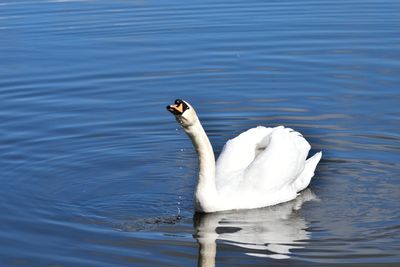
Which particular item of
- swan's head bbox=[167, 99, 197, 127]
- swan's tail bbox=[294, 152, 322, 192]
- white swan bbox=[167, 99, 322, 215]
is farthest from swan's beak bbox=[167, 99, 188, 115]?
swan's tail bbox=[294, 152, 322, 192]

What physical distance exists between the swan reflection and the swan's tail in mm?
233

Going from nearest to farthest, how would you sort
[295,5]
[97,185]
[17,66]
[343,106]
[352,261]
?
[352,261] < [97,185] < [343,106] < [17,66] < [295,5]

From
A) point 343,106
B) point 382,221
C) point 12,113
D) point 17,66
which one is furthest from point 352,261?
point 17,66

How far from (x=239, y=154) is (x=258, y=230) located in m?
1.74

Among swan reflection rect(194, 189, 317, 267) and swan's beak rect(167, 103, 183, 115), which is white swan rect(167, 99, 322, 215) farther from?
swan's beak rect(167, 103, 183, 115)

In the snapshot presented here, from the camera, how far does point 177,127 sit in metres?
16.5

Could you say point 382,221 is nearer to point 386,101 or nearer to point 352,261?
point 352,261

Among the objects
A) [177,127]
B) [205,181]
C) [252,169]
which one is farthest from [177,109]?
[177,127]

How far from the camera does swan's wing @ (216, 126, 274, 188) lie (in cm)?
1358

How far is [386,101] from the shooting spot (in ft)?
56.3

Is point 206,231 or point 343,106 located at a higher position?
A: point 343,106

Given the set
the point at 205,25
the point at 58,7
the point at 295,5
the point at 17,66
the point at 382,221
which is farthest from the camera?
the point at 58,7

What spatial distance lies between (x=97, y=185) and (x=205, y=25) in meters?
10.4

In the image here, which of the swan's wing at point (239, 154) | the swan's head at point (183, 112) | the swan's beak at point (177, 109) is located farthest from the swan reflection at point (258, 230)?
the swan's beak at point (177, 109)
